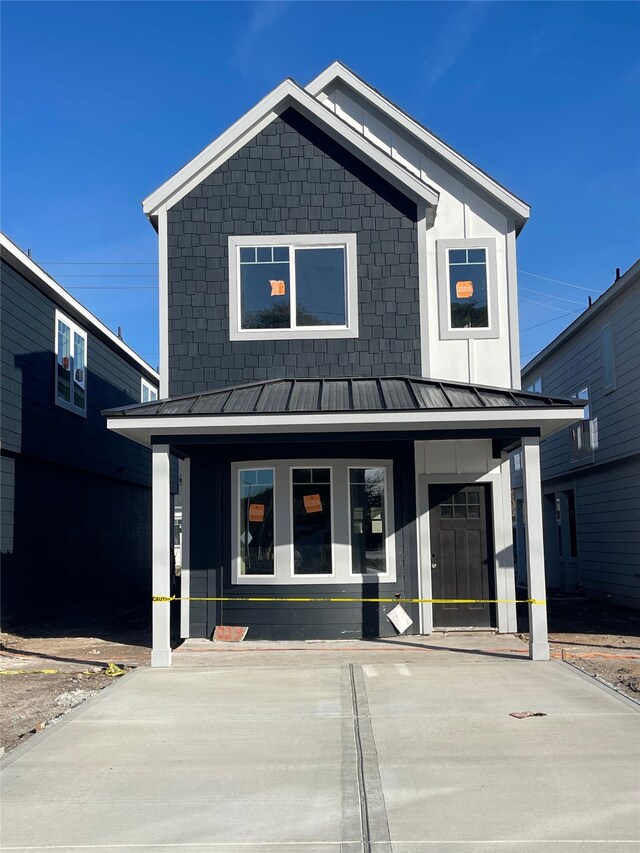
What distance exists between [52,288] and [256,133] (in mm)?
6178

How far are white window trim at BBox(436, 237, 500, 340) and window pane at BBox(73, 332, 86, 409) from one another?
9.66 m

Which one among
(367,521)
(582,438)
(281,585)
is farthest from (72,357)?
(582,438)

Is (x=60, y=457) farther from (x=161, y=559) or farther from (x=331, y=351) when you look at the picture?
(x=331, y=351)

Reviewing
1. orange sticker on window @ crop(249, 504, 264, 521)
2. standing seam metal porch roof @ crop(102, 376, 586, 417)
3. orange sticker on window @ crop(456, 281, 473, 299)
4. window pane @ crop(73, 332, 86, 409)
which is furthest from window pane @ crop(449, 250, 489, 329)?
window pane @ crop(73, 332, 86, 409)

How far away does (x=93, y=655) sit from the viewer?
12.4 meters

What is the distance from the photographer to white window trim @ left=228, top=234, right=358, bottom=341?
13.1m

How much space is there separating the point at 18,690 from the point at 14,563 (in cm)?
623

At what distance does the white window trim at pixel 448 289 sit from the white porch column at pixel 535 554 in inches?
102

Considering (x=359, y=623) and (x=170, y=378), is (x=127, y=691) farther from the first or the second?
(x=170, y=378)

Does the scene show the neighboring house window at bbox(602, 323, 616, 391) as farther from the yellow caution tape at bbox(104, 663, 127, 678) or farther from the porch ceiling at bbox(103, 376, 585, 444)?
the yellow caution tape at bbox(104, 663, 127, 678)

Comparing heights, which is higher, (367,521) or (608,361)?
(608,361)

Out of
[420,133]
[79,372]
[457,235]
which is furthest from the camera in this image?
[79,372]

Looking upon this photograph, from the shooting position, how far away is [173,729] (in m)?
7.91

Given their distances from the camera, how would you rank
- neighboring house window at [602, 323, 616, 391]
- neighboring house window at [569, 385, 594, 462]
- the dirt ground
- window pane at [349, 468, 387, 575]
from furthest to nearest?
neighboring house window at [569, 385, 594, 462]
neighboring house window at [602, 323, 616, 391]
window pane at [349, 468, 387, 575]
the dirt ground
